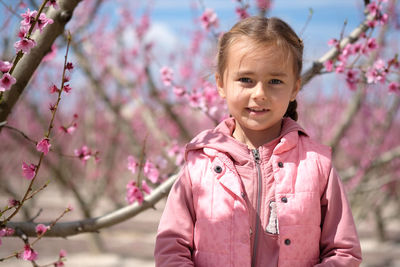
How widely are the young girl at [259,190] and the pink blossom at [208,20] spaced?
1.71 m

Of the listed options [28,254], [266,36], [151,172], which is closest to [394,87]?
[266,36]

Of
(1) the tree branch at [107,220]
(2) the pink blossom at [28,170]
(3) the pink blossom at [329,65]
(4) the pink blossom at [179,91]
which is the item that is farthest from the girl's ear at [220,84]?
(4) the pink blossom at [179,91]

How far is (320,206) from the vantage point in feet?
5.12

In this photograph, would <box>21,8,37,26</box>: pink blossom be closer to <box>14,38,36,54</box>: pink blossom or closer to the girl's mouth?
<box>14,38,36,54</box>: pink blossom

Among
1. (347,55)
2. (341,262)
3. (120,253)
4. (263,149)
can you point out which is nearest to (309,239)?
(341,262)

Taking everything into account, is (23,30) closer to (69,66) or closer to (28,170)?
(69,66)

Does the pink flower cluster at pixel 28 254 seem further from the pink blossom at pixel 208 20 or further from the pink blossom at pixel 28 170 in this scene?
the pink blossom at pixel 208 20

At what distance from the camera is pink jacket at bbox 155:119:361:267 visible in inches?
57.7

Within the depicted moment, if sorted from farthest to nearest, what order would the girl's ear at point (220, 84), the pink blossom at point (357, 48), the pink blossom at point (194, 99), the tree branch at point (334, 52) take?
the pink blossom at point (194, 99) → the pink blossom at point (357, 48) → the tree branch at point (334, 52) → the girl's ear at point (220, 84)

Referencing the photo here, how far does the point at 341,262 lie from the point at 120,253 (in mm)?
6621

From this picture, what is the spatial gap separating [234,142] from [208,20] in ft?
6.44

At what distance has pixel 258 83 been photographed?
1564 millimetres

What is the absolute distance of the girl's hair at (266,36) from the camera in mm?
1613

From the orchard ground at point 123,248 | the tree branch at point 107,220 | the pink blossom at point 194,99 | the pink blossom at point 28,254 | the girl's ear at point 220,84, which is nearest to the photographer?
the girl's ear at point 220,84
